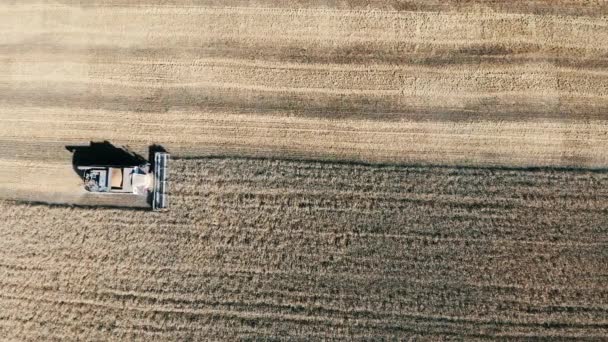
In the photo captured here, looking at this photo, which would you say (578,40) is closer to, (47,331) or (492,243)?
(492,243)

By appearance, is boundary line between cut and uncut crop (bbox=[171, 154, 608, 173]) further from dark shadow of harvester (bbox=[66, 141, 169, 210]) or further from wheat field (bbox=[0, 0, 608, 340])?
dark shadow of harvester (bbox=[66, 141, 169, 210])

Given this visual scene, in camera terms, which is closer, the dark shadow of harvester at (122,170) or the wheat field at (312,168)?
the wheat field at (312,168)

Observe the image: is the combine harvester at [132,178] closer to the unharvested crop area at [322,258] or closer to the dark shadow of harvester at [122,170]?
the dark shadow of harvester at [122,170]

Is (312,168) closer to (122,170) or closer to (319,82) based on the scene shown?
(319,82)

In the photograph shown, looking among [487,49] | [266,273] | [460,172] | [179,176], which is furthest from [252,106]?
[487,49]

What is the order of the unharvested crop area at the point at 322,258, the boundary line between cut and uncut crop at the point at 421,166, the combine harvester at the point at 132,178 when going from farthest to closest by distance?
the boundary line between cut and uncut crop at the point at 421,166 < the combine harvester at the point at 132,178 < the unharvested crop area at the point at 322,258

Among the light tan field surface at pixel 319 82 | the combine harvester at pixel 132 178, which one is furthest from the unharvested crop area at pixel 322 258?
the light tan field surface at pixel 319 82
